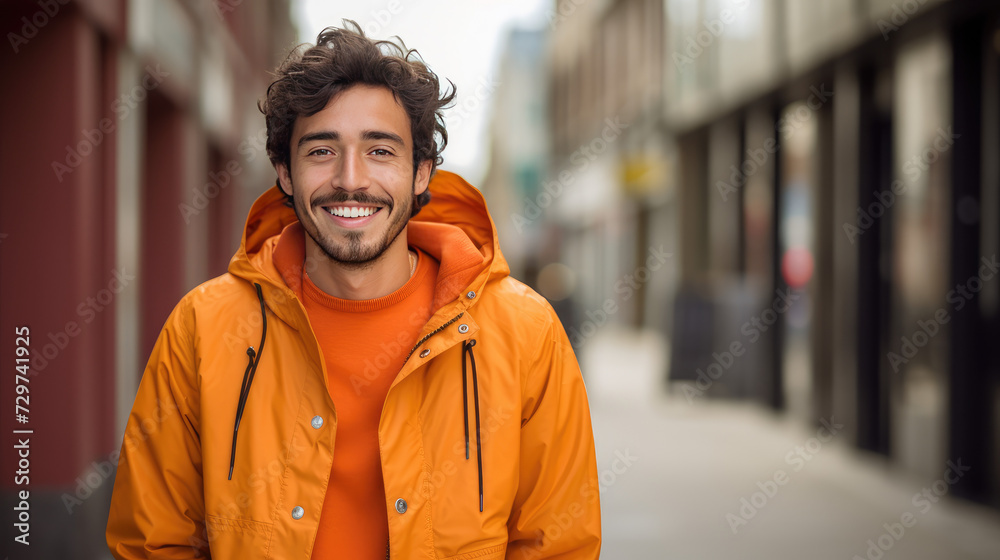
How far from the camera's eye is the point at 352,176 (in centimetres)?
232

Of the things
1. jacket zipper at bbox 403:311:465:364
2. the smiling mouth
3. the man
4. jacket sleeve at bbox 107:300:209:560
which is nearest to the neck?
the man

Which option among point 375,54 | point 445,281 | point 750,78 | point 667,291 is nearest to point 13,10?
point 375,54

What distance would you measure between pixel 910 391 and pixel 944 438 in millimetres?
838

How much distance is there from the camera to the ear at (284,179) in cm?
254

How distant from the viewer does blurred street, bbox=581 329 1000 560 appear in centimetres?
557

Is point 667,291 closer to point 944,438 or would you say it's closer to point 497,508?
point 944,438

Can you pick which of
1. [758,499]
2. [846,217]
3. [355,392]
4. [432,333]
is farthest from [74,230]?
[846,217]

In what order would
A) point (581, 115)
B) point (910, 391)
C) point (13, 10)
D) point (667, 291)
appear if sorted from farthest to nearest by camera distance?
point (581, 115) → point (667, 291) → point (910, 391) → point (13, 10)

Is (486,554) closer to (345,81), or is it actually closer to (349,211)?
(349,211)

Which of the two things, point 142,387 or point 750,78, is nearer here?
point 142,387

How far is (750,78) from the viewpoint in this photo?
37.3 ft

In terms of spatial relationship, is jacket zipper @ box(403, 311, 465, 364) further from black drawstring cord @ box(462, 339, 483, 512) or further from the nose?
the nose

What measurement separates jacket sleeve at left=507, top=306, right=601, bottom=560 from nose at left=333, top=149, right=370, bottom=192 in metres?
0.59

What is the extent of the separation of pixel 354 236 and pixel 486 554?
84cm
